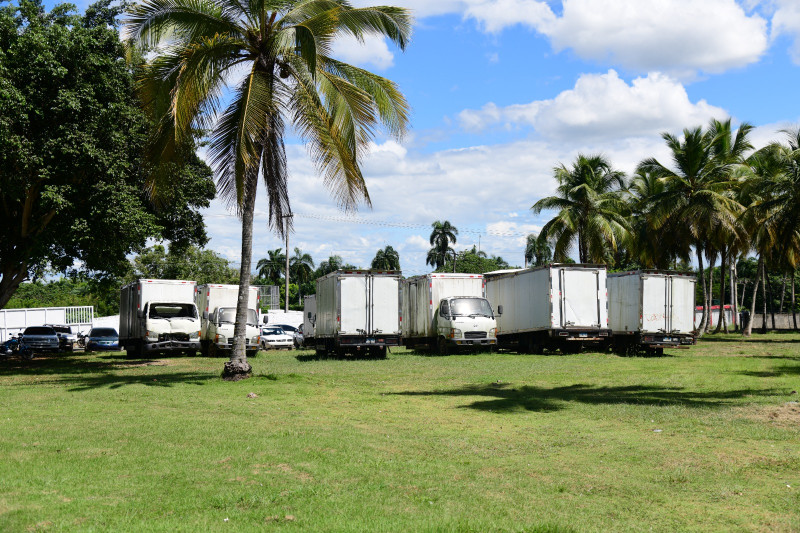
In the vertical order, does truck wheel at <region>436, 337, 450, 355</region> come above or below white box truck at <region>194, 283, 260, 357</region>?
below

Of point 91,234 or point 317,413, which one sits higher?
point 91,234

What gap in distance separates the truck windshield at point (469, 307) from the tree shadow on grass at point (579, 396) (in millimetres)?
11940

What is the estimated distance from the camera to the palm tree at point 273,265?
111250 mm

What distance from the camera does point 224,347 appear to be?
29828 millimetres

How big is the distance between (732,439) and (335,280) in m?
19.3

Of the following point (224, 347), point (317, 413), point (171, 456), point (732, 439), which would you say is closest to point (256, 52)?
point (317, 413)

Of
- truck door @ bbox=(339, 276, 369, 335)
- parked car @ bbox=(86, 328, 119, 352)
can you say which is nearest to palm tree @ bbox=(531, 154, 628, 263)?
truck door @ bbox=(339, 276, 369, 335)

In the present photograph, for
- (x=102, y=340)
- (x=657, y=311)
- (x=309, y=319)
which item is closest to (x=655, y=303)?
(x=657, y=311)

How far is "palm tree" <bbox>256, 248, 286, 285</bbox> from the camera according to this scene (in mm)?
111250

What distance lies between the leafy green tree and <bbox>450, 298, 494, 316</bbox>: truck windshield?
11.6m

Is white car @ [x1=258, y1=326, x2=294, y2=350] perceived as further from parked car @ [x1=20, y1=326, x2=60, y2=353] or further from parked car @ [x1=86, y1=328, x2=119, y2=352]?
parked car @ [x1=20, y1=326, x2=60, y2=353]

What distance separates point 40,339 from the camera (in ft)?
125

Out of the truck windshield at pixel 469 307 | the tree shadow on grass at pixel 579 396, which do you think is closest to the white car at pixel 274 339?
the truck windshield at pixel 469 307

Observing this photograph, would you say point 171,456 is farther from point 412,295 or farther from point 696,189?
point 696,189
